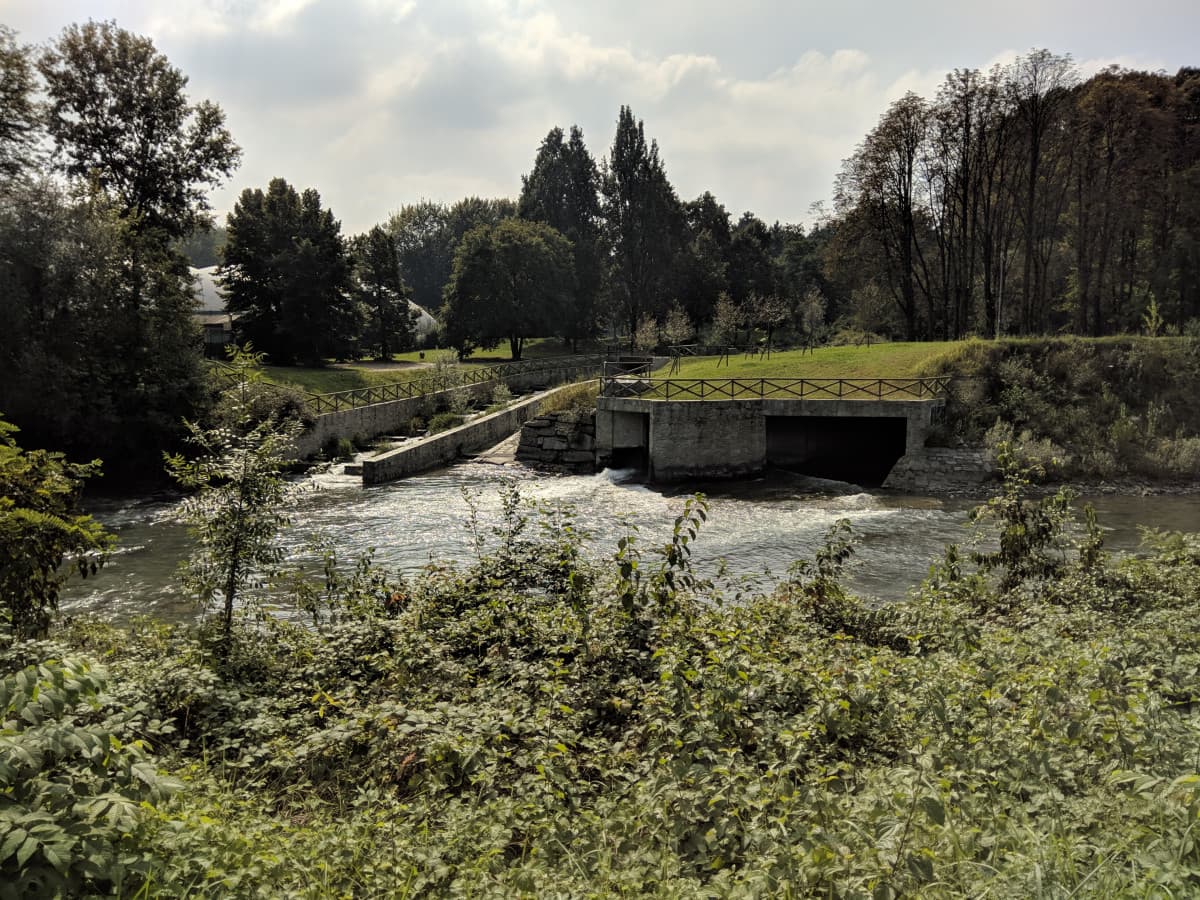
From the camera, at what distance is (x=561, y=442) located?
81.8 feet

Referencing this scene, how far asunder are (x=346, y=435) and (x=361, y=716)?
2329 centimetres

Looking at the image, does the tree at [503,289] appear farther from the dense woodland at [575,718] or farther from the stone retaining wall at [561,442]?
the dense woodland at [575,718]

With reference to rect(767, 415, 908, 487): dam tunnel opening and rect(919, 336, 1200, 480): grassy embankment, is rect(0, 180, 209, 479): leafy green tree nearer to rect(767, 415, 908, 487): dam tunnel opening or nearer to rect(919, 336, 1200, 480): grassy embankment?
rect(767, 415, 908, 487): dam tunnel opening

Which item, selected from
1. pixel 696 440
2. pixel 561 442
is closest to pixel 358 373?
pixel 561 442

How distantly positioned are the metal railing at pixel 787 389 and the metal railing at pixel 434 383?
34.0ft

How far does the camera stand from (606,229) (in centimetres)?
5722

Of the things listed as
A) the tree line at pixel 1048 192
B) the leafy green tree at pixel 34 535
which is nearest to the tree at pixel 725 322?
the tree line at pixel 1048 192

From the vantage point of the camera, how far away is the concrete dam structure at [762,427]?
2233 centimetres

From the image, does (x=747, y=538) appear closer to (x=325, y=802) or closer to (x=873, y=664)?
(x=873, y=664)

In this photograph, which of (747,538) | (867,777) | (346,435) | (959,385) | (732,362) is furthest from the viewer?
(732,362)

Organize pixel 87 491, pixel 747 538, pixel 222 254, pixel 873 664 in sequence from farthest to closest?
pixel 222 254
pixel 87 491
pixel 747 538
pixel 873 664

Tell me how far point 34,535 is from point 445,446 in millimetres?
19285

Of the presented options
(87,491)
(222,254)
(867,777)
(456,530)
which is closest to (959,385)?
(456,530)

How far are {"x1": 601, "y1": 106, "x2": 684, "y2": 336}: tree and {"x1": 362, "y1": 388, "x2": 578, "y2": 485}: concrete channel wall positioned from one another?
23.8m
